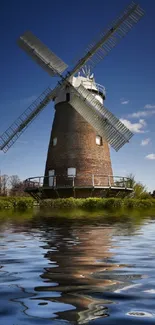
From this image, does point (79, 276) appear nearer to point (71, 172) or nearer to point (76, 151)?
point (71, 172)

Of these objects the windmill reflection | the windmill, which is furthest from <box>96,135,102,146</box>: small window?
the windmill reflection

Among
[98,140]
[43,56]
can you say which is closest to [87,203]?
[98,140]

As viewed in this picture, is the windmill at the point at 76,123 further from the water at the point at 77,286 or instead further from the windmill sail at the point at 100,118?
the water at the point at 77,286

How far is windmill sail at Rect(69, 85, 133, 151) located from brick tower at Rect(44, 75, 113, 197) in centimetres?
139

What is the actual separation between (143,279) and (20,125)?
25167mm

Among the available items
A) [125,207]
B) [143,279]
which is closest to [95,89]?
[125,207]

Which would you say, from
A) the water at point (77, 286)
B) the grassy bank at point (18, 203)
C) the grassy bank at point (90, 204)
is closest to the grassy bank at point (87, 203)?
the grassy bank at point (90, 204)

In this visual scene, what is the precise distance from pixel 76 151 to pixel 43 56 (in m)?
7.85

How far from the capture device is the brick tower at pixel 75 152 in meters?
27.3

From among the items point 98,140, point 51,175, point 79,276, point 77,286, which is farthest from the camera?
point 98,140

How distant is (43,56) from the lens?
90.8 ft

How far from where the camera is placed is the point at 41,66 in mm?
27906

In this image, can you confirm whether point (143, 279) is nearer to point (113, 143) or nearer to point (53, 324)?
point (53, 324)

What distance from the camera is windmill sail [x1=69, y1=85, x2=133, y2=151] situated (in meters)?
24.8
